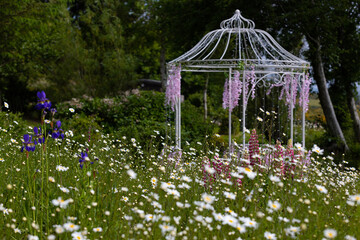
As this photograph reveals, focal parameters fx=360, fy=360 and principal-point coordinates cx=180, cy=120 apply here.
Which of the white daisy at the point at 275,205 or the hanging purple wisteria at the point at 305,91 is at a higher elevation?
the hanging purple wisteria at the point at 305,91

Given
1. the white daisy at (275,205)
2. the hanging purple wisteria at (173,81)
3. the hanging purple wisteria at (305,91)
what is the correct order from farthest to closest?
the hanging purple wisteria at (305,91) → the hanging purple wisteria at (173,81) → the white daisy at (275,205)

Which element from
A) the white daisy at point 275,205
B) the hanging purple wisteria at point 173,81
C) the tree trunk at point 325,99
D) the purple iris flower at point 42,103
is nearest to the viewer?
the white daisy at point 275,205

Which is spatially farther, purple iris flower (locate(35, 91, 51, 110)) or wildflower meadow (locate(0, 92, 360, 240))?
purple iris flower (locate(35, 91, 51, 110))

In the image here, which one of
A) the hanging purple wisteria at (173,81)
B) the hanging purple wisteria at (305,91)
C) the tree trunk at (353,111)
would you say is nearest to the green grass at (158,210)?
the hanging purple wisteria at (173,81)

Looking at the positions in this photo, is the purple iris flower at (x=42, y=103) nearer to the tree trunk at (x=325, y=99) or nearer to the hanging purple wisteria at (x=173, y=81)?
the hanging purple wisteria at (x=173, y=81)

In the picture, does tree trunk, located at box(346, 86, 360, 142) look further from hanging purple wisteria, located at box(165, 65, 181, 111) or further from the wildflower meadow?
the wildflower meadow

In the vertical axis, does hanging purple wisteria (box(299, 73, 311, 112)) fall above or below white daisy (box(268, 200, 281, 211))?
above

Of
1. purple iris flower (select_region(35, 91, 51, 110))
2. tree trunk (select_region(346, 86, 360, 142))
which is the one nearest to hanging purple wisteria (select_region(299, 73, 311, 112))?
purple iris flower (select_region(35, 91, 51, 110))

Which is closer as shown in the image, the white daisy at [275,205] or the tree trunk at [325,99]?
the white daisy at [275,205]

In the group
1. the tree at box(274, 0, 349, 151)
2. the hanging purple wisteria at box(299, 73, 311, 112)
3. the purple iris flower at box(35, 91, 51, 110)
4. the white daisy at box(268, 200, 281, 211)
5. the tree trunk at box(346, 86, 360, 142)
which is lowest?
the tree trunk at box(346, 86, 360, 142)

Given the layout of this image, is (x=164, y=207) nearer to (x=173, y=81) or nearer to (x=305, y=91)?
(x=173, y=81)

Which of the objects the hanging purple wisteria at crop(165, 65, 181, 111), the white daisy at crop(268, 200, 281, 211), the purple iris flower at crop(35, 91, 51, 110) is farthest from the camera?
the hanging purple wisteria at crop(165, 65, 181, 111)

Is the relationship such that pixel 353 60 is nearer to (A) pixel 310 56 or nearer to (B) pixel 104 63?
(A) pixel 310 56

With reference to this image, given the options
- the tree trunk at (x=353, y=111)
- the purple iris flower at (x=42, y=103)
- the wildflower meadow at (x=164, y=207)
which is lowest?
the tree trunk at (x=353, y=111)
